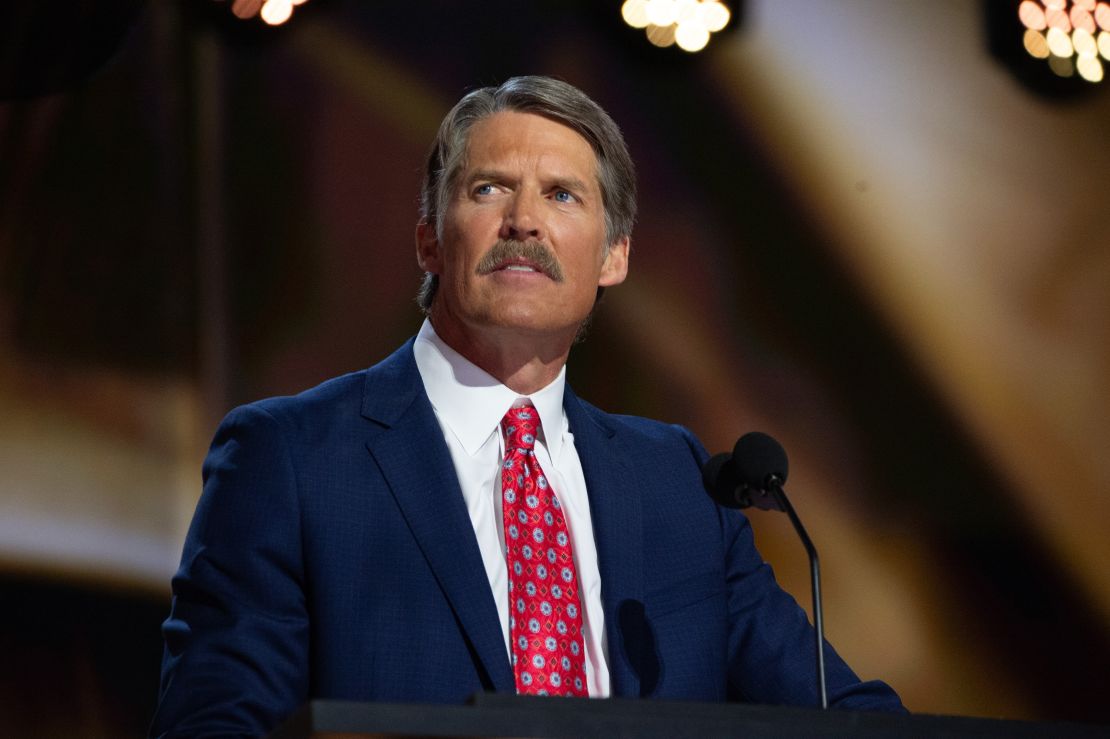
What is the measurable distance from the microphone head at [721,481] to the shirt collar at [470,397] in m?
0.47

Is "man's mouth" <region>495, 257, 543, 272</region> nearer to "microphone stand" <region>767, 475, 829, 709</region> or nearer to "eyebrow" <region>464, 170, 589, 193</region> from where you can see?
"eyebrow" <region>464, 170, 589, 193</region>

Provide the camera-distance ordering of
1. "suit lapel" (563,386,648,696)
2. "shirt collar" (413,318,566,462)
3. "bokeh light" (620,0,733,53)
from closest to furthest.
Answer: "suit lapel" (563,386,648,696)
"shirt collar" (413,318,566,462)
"bokeh light" (620,0,733,53)


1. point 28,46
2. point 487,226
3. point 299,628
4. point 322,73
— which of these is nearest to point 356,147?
point 322,73

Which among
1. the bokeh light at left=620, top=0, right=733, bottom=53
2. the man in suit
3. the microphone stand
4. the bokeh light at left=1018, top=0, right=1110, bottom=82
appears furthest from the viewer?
the bokeh light at left=1018, top=0, right=1110, bottom=82

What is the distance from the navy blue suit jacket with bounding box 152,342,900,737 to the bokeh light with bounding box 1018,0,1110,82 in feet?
6.04

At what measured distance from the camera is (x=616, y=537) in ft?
7.04

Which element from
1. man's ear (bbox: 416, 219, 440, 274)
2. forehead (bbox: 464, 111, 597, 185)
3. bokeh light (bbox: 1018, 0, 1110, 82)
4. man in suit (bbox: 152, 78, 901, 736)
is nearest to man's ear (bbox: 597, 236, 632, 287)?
man in suit (bbox: 152, 78, 901, 736)

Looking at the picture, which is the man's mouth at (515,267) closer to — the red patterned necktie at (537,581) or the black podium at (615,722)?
the red patterned necktie at (537,581)

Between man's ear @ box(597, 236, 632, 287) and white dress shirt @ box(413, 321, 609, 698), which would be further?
man's ear @ box(597, 236, 632, 287)

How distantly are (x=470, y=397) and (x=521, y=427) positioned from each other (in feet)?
0.31

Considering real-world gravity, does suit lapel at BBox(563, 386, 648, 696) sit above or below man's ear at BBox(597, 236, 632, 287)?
below

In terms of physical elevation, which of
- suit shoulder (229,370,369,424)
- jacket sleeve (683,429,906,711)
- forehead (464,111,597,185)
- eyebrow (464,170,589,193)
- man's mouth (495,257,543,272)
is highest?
forehead (464,111,597,185)

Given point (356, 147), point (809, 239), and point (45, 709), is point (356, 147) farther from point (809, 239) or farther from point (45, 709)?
point (45, 709)

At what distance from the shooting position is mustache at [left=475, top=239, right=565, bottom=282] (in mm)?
2232
